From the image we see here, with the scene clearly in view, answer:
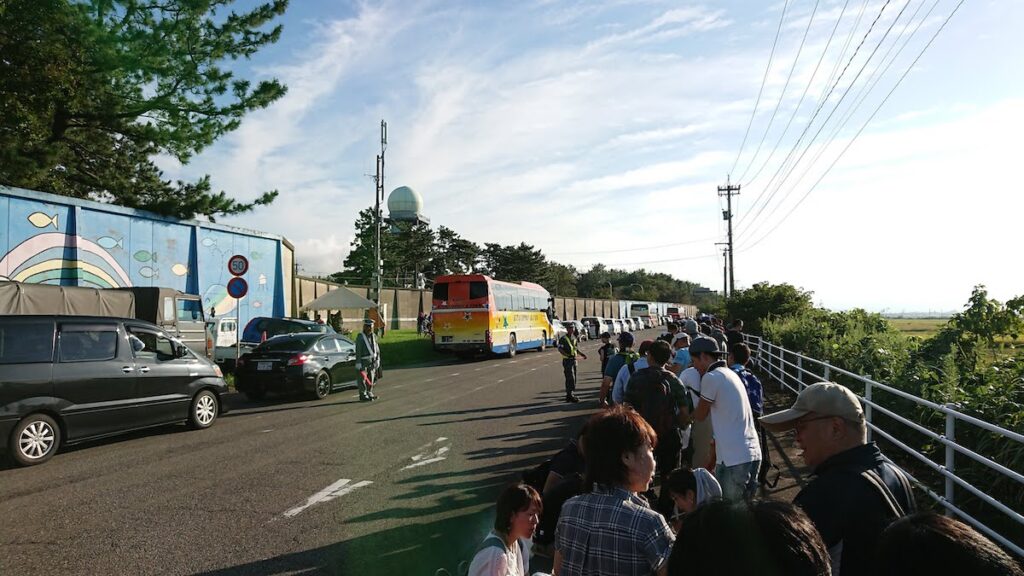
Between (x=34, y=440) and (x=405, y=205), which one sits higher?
(x=405, y=205)

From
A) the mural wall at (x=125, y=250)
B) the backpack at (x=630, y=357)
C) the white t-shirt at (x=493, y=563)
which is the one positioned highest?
the mural wall at (x=125, y=250)

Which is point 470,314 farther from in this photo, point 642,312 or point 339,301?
point 642,312

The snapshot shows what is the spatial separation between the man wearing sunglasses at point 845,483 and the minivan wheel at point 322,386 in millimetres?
Answer: 12893

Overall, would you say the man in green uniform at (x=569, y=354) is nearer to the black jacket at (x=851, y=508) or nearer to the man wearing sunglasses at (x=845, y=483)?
the man wearing sunglasses at (x=845, y=483)

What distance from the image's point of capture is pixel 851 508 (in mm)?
2164

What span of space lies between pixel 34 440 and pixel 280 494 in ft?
13.2

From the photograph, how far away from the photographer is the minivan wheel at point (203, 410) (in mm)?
10438

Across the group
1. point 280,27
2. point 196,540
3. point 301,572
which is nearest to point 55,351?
point 196,540

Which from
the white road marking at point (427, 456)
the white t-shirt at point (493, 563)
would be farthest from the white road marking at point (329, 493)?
the white t-shirt at point (493, 563)

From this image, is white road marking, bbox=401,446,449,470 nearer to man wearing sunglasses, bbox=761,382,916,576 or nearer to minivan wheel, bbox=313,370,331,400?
man wearing sunglasses, bbox=761,382,916,576

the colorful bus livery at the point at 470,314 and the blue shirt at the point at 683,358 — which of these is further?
the colorful bus livery at the point at 470,314

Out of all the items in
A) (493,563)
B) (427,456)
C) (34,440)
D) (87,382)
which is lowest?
(427,456)

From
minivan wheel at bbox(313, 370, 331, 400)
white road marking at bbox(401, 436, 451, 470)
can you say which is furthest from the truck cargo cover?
white road marking at bbox(401, 436, 451, 470)

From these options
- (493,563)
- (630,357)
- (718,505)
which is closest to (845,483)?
(718,505)
